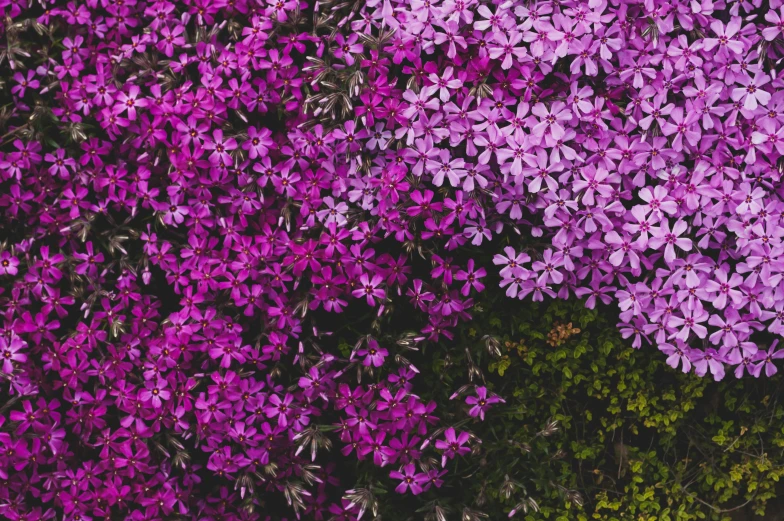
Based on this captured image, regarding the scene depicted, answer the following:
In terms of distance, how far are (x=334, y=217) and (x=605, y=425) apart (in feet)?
5.20

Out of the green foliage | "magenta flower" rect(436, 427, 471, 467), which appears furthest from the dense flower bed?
the green foliage

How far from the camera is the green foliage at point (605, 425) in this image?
357 centimetres

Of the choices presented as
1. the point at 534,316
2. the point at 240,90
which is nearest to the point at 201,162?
the point at 240,90

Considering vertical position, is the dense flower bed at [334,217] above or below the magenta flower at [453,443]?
above

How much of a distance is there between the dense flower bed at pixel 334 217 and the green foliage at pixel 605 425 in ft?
0.55

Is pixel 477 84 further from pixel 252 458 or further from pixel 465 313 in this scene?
pixel 252 458

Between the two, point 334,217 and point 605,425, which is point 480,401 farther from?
point 334,217

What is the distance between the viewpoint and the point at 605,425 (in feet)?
12.0

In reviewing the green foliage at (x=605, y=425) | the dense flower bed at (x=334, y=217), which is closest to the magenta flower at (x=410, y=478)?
the dense flower bed at (x=334, y=217)

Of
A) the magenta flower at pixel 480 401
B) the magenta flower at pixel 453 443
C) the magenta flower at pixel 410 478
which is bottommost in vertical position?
the magenta flower at pixel 410 478

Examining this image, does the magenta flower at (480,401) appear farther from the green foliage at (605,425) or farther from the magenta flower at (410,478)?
the magenta flower at (410,478)

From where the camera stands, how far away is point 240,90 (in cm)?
341

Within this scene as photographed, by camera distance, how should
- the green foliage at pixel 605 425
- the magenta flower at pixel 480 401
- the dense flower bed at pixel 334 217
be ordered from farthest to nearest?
the green foliage at pixel 605 425 < the magenta flower at pixel 480 401 < the dense flower bed at pixel 334 217

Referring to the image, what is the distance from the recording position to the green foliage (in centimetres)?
357
